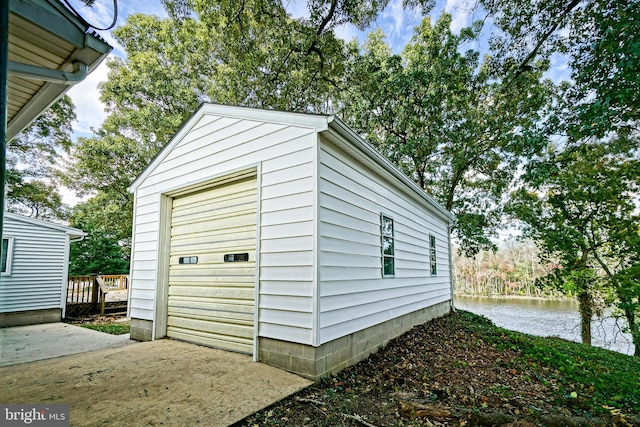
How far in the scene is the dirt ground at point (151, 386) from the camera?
2529mm

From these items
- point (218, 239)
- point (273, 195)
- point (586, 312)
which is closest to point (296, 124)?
point (273, 195)

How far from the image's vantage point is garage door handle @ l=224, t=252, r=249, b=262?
4.36m

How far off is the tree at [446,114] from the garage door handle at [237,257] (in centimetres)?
900

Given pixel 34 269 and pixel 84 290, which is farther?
pixel 84 290

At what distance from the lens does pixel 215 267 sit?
472cm

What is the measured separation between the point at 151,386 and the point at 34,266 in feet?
27.9

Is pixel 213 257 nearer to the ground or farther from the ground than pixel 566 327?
farther from the ground

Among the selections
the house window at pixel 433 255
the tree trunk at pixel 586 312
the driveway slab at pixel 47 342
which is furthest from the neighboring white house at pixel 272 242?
the tree trunk at pixel 586 312

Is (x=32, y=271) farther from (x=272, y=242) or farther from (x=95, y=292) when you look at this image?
(x=272, y=242)

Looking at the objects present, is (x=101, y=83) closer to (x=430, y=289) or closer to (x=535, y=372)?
(x=430, y=289)

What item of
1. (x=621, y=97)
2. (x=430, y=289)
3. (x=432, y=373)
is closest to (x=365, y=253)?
(x=432, y=373)

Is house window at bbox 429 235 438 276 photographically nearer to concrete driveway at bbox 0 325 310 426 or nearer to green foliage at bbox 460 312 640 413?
green foliage at bbox 460 312 640 413

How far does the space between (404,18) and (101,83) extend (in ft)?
47.1

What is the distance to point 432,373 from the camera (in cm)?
424
